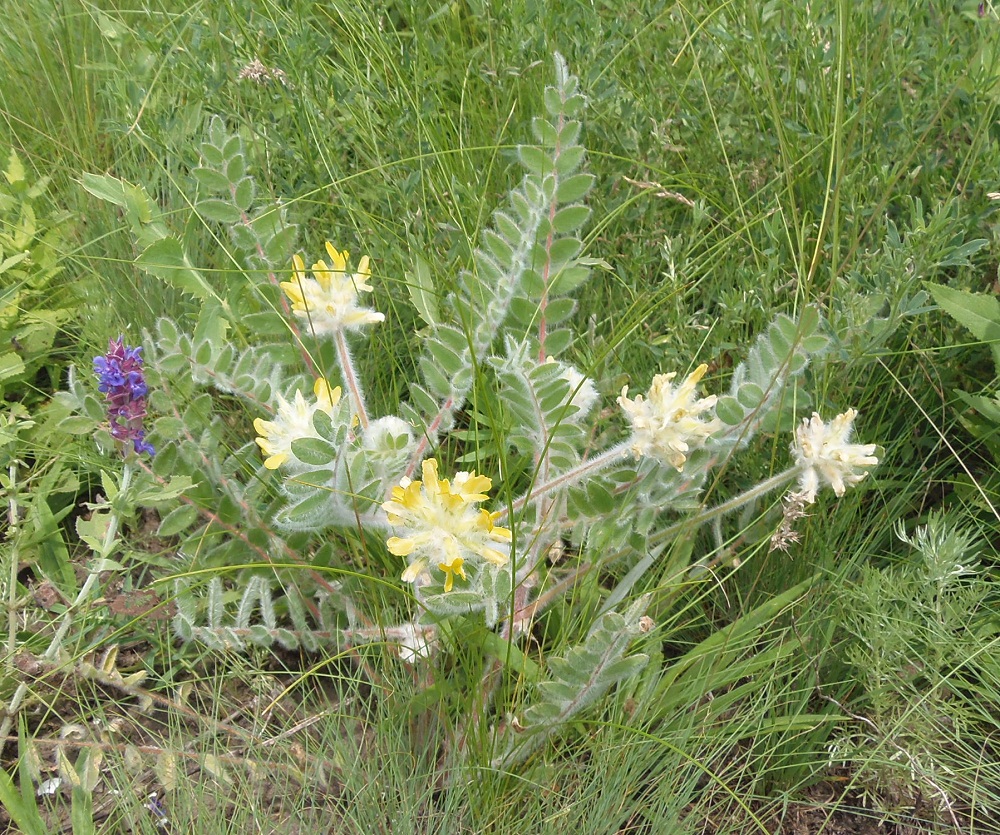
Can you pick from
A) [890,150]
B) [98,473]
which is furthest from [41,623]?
[890,150]

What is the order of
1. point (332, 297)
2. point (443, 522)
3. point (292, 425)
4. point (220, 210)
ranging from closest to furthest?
1. point (443, 522)
2. point (292, 425)
3. point (332, 297)
4. point (220, 210)

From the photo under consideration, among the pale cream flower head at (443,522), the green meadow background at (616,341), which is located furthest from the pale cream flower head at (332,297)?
the pale cream flower head at (443,522)

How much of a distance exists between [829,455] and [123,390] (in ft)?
3.33

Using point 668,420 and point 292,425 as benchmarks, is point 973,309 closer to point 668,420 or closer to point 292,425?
point 668,420

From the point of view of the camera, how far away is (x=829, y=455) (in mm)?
1315

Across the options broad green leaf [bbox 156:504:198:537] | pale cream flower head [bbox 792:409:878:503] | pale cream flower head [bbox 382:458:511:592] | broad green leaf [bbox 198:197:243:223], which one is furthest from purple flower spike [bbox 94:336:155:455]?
pale cream flower head [bbox 792:409:878:503]

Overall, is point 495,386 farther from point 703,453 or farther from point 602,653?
point 602,653

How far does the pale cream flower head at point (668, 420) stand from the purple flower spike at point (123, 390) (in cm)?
73

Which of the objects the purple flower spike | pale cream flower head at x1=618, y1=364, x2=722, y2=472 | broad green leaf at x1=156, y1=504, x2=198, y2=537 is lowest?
broad green leaf at x1=156, y1=504, x2=198, y2=537

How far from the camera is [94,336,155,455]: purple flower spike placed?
1.49 m

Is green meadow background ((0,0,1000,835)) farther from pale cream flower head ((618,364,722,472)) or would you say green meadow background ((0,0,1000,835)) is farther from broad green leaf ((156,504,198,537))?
pale cream flower head ((618,364,722,472))

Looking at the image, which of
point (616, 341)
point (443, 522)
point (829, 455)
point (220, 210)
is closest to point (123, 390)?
point (220, 210)

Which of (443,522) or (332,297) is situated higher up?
(332,297)

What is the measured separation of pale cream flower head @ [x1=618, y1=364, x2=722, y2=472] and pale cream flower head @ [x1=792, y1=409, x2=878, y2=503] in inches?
5.4
